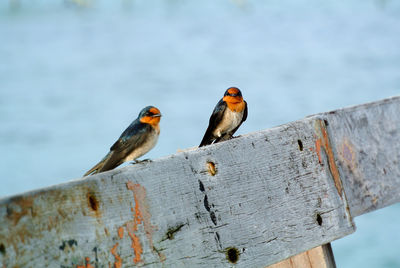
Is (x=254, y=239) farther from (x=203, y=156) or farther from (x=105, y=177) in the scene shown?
(x=105, y=177)

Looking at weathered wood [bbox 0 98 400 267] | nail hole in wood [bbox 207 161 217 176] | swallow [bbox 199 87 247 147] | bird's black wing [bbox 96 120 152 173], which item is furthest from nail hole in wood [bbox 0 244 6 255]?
swallow [bbox 199 87 247 147]

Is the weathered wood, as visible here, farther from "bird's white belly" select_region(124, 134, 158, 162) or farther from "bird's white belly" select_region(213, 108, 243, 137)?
"bird's white belly" select_region(213, 108, 243, 137)

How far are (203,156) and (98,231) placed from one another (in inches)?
11.8

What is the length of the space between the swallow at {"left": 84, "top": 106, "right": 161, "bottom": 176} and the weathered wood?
0.78 metres

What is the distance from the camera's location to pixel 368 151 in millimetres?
1523

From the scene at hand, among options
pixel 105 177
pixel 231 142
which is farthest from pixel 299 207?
pixel 105 177

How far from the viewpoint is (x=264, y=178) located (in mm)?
1207

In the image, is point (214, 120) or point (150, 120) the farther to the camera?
point (214, 120)

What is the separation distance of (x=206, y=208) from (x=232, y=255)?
0.39 feet

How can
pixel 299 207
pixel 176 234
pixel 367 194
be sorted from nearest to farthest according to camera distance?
pixel 176 234 → pixel 299 207 → pixel 367 194

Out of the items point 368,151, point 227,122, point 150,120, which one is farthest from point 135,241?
point 227,122

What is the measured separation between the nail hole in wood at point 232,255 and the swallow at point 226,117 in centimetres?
194

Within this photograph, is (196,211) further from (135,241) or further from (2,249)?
(2,249)

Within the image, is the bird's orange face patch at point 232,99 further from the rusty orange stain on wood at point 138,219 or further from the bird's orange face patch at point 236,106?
the rusty orange stain on wood at point 138,219
